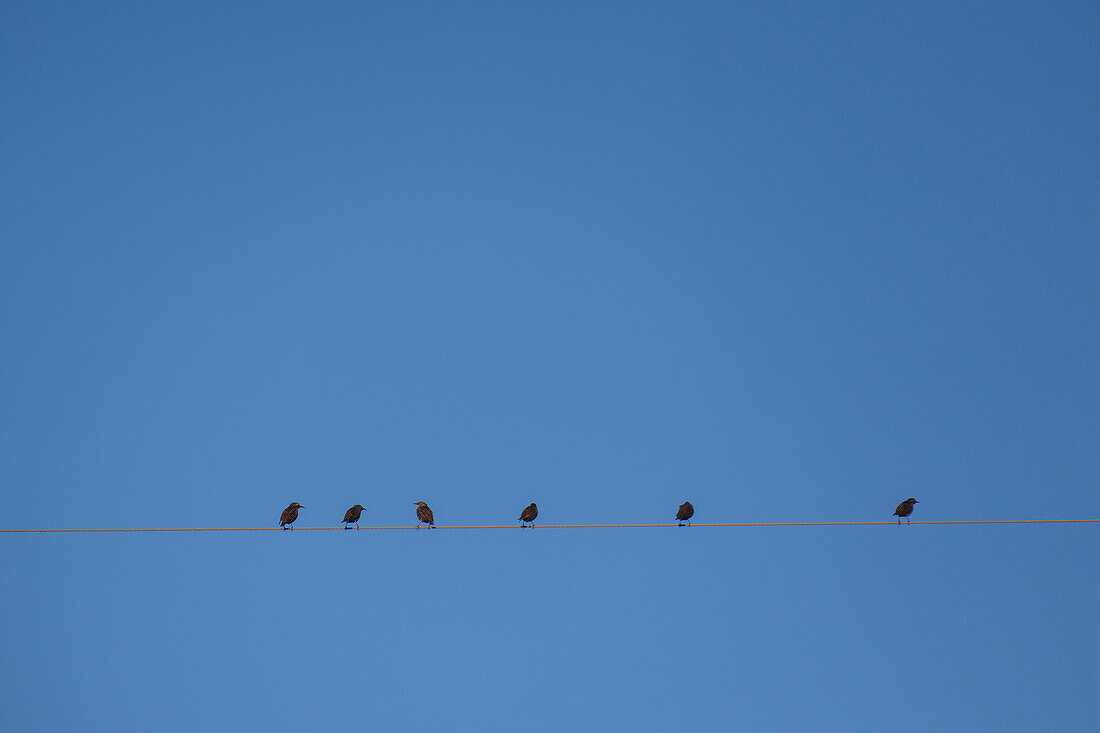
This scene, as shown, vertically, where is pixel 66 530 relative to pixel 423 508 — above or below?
below

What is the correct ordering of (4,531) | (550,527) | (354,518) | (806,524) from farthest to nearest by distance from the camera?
1. (354,518)
2. (4,531)
3. (550,527)
4. (806,524)

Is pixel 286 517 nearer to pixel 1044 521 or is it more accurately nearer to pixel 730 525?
pixel 730 525

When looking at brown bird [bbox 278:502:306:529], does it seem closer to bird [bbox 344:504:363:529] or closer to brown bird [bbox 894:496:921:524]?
bird [bbox 344:504:363:529]

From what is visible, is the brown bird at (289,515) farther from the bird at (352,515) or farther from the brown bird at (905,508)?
the brown bird at (905,508)

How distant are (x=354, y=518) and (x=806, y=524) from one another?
22.5ft

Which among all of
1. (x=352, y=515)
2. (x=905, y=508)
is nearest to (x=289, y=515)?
(x=352, y=515)

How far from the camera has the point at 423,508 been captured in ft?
58.4

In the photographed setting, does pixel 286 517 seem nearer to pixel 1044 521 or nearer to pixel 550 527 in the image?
pixel 550 527

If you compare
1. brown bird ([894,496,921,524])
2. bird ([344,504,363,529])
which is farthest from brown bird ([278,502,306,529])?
brown bird ([894,496,921,524])

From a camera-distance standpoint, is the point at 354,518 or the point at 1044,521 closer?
the point at 1044,521

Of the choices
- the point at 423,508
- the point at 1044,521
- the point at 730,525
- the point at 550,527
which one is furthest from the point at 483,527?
the point at 1044,521

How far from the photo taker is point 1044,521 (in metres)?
13.8

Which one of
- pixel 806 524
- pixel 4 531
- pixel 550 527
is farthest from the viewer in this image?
pixel 4 531

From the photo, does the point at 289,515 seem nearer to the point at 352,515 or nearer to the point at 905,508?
the point at 352,515
